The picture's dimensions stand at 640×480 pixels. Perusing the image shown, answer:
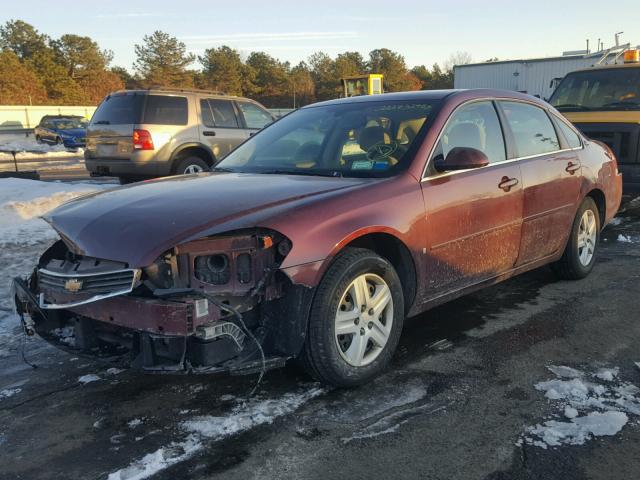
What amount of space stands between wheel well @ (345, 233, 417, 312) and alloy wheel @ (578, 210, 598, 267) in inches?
96.2

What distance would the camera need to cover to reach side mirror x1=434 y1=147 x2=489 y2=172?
12.8 ft

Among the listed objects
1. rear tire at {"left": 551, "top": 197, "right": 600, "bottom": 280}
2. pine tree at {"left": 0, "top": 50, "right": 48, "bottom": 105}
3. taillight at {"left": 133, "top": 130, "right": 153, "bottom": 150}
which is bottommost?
rear tire at {"left": 551, "top": 197, "right": 600, "bottom": 280}

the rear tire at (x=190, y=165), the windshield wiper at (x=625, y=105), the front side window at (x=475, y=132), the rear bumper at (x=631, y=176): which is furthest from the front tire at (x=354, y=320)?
the rear tire at (x=190, y=165)

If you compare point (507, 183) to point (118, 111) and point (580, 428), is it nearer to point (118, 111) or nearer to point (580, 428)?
point (580, 428)

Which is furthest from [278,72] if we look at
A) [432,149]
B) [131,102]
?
[432,149]

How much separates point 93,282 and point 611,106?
8.41 metres

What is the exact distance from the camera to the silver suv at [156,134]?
10.1 metres

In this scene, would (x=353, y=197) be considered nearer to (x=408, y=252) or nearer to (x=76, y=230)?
(x=408, y=252)

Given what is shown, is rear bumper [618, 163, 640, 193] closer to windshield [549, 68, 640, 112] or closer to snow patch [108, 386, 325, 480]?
windshield [549, 68, 640, 112]

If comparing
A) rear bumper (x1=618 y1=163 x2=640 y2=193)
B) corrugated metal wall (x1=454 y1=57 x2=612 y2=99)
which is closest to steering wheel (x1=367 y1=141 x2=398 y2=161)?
rear bumper (x1=618 y1=163 x2=640 y2=193)

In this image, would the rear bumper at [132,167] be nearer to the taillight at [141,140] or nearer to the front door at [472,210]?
the taillight at [141,140]

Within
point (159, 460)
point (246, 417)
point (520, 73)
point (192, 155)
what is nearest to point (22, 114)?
point (520, 73)

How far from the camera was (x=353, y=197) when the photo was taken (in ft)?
11.4

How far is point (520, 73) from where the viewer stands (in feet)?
84.9
